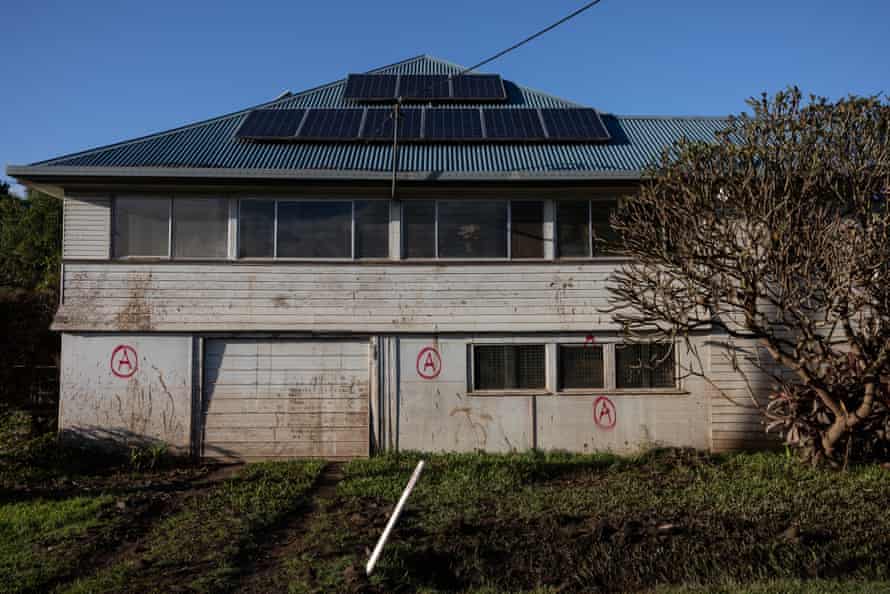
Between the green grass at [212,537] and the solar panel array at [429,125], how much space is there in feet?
19.4

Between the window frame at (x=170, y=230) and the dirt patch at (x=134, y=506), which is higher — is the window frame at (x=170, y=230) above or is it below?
above

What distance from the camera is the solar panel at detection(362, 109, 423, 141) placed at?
12727mm

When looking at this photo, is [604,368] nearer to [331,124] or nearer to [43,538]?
[331,124]

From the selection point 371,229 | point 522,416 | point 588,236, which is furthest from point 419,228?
point 522,416

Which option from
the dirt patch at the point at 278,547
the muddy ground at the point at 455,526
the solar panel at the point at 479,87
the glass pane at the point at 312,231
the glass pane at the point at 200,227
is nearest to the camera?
the dirt patch at the point at 278,547

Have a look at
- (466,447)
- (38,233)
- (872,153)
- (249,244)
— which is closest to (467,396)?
(466,447)

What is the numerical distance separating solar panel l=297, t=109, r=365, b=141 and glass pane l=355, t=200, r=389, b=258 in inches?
65.6

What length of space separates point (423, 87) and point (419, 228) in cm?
472

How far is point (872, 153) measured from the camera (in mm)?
8688

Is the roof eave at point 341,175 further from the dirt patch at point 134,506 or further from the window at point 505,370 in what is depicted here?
the dirt patch at point 134,506

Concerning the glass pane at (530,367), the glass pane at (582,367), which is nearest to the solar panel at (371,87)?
the glass pane at (530,367)

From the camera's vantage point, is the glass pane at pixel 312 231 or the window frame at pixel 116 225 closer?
the window frame at pixel 116 225

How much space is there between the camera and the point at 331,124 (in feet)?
43.5

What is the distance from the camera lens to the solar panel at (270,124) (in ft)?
41.9
